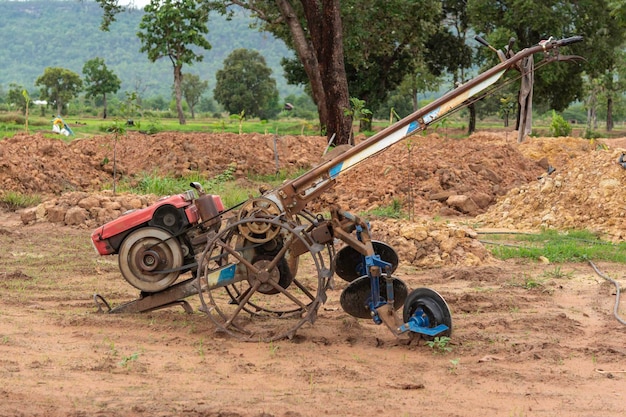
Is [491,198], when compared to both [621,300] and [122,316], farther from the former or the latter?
[122,316]

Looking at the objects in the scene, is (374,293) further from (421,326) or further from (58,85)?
(58,85)

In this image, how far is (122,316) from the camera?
7.35 m

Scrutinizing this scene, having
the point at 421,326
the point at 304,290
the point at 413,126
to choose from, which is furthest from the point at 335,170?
the point at 421,326

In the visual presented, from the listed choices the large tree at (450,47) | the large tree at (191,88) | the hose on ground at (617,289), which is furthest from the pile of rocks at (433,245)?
the large tree at (191,88)

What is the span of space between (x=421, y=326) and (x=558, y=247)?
17.2 ft

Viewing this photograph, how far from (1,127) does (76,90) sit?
163ft

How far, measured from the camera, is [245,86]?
263ft

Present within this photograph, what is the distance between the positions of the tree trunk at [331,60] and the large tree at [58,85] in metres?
59.0

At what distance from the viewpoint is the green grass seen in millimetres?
10727

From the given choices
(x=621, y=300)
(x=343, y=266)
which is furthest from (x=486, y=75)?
(x=621, y=300)

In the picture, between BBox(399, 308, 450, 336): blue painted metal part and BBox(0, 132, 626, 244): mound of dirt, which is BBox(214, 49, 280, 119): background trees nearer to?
BBox(0, 132, 626, 244): mound of dirt

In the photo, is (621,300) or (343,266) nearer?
(343,266)

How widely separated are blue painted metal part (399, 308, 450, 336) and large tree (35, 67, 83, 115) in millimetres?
71824

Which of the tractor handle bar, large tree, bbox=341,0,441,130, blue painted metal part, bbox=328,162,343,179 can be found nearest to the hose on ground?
the tractor handle bar
